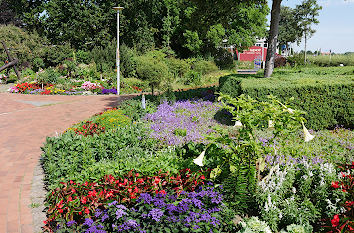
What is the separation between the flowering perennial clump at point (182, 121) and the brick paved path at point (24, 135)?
265cm

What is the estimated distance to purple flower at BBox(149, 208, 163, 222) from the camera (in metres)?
3.13

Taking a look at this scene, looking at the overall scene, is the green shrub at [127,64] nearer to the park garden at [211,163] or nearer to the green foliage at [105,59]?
the green foliage at [105,59]

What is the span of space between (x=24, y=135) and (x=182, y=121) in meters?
4.21

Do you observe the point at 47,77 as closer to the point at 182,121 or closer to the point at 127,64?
the point at 127,64

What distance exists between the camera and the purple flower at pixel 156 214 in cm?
313

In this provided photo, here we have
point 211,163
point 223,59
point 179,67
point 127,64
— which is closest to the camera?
point 211,163

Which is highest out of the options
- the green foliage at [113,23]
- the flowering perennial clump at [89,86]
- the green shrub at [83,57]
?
the green foliage at [113,23]

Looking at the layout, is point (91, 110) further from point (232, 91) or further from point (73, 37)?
point (73, 37)

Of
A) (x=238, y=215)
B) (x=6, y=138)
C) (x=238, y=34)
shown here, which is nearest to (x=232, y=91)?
(x=238, y=215)

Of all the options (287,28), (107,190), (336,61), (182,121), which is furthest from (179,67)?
(287,28)

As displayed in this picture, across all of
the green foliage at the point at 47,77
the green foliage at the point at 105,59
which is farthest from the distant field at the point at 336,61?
the green foliage at the point at 47,77

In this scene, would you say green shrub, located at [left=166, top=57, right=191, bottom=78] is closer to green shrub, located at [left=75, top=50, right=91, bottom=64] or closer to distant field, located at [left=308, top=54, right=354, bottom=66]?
green shrub, located at [left=75, top=50, right=91, bottom=64]

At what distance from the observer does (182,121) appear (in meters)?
7.76

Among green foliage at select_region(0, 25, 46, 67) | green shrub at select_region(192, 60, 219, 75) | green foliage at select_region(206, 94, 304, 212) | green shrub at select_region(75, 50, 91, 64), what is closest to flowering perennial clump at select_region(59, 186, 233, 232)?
green foliage at select_region(206, 94, 304, 212)
